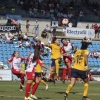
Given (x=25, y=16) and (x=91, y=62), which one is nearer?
(x=91, y=62)

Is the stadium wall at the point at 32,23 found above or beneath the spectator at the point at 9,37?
above

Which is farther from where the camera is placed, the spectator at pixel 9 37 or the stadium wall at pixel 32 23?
the stadium wall at pixel 32 23

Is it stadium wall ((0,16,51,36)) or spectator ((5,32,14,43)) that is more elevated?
stadium wall ((0,16,51,36))

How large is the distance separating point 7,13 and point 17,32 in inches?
108

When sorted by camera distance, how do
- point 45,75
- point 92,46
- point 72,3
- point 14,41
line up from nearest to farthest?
point 45,75
point 14,41
point 92,46
point 72,3

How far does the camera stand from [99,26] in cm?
4516

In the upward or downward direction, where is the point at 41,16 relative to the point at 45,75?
upward

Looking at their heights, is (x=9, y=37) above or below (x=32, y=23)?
below

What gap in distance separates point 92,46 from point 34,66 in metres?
27.0

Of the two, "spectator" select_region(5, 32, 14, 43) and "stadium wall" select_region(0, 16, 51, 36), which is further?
"stadium wall" select_region(0, 16, 51, 36)

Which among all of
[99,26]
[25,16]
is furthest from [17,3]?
[99,26]

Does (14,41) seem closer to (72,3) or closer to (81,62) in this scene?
(72,3)

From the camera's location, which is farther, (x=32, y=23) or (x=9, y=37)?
(x=32, y=23)

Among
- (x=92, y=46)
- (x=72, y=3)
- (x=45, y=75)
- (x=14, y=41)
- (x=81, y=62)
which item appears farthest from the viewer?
(x=72, y=3)
